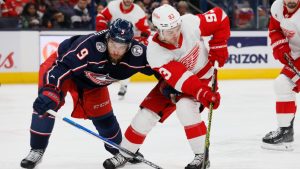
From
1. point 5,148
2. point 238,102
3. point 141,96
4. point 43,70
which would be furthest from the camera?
point 141,96

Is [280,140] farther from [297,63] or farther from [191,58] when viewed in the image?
[191,58]

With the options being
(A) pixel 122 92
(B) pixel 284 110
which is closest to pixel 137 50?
(B) pixel 284 110

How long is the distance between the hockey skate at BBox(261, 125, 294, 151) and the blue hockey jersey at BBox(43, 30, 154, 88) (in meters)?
1.14

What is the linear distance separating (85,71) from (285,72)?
4.99 ft

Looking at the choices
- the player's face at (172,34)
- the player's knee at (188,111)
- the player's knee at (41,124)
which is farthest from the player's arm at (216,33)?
the player's knee at (41,124)

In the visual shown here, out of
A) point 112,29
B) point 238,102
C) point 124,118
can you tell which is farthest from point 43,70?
point 238,102

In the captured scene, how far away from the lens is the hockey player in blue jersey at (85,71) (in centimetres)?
364

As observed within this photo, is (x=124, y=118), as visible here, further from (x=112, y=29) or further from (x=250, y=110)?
(x=112, y=29)

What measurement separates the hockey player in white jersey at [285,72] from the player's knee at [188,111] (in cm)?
106

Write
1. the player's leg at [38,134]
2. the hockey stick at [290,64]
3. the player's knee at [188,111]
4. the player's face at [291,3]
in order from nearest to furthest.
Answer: the player's knee at [188,111]
the player's leg at [38,134]
the player's face at [291,3]
the hockey stick at [290,64]

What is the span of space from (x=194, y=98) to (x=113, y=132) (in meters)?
0.62

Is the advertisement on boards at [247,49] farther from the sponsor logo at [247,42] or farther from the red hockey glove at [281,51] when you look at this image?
the red hockey glove at [281,51]

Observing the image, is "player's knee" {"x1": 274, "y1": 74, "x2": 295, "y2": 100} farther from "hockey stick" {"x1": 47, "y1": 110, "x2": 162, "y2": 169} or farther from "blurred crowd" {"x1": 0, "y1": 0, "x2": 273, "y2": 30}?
"blurred crowd" {"x1": 0, "y1": 0, "x2": 273, "y2": 30}

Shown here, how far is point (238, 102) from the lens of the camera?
7.06 metres
